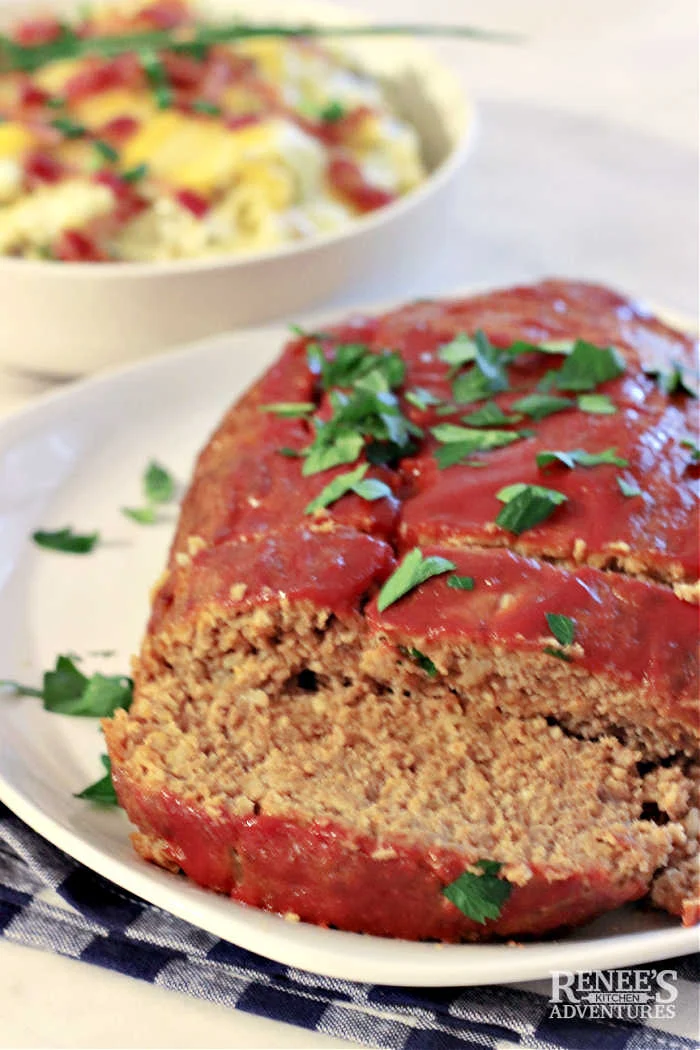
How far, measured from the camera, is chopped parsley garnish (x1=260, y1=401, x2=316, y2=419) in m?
3.81

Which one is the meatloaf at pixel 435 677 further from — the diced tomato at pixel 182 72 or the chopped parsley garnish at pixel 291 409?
the diced tomato at pixel 182 72

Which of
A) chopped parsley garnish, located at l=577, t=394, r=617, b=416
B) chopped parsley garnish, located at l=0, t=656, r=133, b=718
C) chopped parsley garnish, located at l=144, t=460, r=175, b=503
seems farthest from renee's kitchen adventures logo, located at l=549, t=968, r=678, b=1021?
chopped parsley garnish, located at l=144, t=460, r=175, b=503

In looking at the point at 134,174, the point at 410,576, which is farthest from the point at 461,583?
the point at 134,174

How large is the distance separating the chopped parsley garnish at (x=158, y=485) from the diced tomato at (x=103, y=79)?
232cm

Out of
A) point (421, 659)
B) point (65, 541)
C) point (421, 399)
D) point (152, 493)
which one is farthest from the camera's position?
point (152, 493)

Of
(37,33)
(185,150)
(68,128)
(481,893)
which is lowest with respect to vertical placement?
(481,893)

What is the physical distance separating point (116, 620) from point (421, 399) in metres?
1.18

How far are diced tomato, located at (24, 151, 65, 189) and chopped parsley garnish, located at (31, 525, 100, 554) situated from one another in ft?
5.91

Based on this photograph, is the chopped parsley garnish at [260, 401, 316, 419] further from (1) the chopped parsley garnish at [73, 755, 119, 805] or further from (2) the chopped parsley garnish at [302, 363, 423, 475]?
(1) the chopped parsley garnish at [73, 755, 119, 805]

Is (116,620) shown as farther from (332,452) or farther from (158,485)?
(332,452)

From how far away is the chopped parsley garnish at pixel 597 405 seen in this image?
11.7 ft

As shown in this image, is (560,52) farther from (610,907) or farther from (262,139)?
(610,907)

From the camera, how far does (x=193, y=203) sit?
520 cm

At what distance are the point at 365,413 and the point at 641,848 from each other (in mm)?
1493
